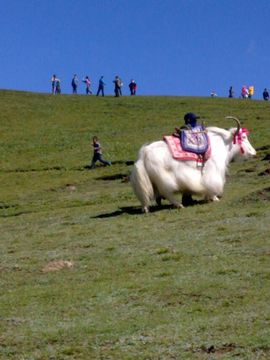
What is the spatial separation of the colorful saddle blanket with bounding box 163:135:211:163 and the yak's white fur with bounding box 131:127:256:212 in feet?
0.29

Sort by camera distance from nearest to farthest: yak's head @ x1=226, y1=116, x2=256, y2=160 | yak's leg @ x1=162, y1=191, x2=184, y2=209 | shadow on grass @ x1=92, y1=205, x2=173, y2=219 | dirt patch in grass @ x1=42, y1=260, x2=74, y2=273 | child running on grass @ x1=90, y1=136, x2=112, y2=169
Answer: dirt patch in grass @ x1=42, y1=260, x2=74, y2=273, yak's leg @ x1=162, y1=191, x2=184, y2=209, shadow on grass @ x1=92, y1=205, x2=173, y2=219, yak's head @ x1=226, y1=116, x2=256, y2=160, child running on grass @ x1=90, y1=136, x2=112, y2=169

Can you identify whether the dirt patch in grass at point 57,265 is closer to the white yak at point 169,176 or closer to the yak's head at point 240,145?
the white yak at point 169,176

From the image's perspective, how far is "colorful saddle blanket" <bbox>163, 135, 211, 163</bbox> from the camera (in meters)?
17.9

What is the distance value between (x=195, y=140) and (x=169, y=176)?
4.42 feet

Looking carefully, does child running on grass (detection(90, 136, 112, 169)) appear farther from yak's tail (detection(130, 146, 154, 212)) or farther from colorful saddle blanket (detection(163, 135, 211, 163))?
yak's tail (detection(130, 146, 154, 212))

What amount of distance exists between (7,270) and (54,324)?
358 cm

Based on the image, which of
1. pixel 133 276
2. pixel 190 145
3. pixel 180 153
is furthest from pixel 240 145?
pixel 133 276

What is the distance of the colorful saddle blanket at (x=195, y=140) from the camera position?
18.2 m

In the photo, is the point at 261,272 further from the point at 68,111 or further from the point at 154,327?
the point at 68,111

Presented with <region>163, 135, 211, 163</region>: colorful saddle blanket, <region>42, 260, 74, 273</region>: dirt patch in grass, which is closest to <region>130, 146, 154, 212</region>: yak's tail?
<region>163, 135, 211, 163</region>: colorful saddle blanket

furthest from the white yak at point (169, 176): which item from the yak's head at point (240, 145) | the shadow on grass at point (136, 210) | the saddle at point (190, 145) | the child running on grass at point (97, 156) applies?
the child running on grass at point (97, 156)

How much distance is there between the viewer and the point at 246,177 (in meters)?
24.4

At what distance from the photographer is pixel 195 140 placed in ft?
60.7

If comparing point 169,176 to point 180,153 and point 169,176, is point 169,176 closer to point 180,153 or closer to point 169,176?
point 169,176
